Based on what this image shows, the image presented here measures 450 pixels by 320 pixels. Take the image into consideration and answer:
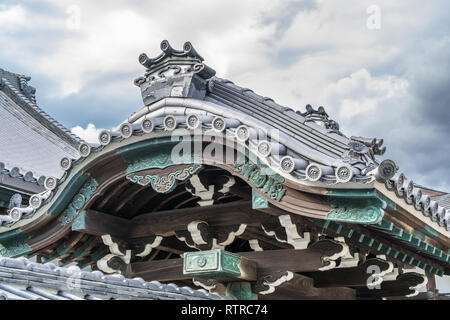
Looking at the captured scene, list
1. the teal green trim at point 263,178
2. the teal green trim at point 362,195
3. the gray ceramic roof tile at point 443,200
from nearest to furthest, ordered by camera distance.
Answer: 1. the teal green trim at point 362,195
2. the teal green trim at point 263,178
3. the gray ceramic roof tile at point 443,200

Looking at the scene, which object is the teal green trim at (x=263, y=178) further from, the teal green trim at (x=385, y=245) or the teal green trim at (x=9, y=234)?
the teal green trim at (x=9, y=234)

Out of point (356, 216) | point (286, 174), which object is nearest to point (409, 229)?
point (356, 216)

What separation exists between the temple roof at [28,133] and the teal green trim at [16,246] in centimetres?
549

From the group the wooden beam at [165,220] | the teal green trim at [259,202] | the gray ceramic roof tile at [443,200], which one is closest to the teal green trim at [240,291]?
the wooden beam at [165,220]

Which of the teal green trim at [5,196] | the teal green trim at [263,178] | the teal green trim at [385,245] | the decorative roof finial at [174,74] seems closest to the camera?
the teal green trim at [263,178]

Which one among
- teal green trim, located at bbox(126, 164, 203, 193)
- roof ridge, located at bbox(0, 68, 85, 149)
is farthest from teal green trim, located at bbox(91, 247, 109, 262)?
roof ridge, located at bbox(0, 68, 85, 149)

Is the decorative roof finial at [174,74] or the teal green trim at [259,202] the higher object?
the decorative roof finial at [174,74]

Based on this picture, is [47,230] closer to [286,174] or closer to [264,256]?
[264,256]

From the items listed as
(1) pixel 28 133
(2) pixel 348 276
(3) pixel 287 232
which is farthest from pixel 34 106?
(3) pixel 287 232

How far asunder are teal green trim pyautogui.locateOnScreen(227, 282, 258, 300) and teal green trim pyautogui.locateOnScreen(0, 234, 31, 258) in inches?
98.1

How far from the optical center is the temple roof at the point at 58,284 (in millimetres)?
4344

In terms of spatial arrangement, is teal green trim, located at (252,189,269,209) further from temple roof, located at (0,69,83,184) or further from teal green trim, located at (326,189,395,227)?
temple roof, located at (0,69,83,184)

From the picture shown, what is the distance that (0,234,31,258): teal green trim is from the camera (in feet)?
24.5

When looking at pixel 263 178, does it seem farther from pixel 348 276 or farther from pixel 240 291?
pixel 348 276
